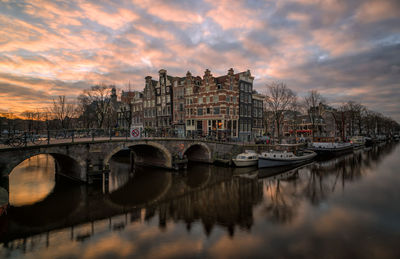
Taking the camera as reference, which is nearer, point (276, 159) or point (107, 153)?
point (107, 153)

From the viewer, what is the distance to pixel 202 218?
1543cm

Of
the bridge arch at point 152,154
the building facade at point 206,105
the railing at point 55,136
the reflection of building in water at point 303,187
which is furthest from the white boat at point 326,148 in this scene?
the bridge arch at point 152,154

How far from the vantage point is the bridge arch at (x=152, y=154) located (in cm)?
2980

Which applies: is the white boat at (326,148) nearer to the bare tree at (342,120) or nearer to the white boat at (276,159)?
the white boat at (276,159)

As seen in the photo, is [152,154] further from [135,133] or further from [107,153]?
[107,153]

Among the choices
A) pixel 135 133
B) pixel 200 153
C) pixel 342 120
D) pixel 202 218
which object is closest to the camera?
pixel 202 218

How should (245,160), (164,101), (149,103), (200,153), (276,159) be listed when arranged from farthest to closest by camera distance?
(149,103) < (164,101) < (200,153) < (276,159) < (245,160)

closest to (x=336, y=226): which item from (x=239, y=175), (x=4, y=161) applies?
(x=239, y=175)

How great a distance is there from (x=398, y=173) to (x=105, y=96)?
5461 centimetres

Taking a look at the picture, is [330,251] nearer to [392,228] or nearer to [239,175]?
[392,228]

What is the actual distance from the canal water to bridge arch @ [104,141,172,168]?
4512 mm

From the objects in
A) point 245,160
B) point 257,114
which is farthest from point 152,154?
point 257,114

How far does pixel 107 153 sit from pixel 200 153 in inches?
681

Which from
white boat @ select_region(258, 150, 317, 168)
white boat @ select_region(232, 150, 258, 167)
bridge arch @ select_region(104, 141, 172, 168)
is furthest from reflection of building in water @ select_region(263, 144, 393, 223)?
bridge arch @ select_region(104, 141, 172, 168)
